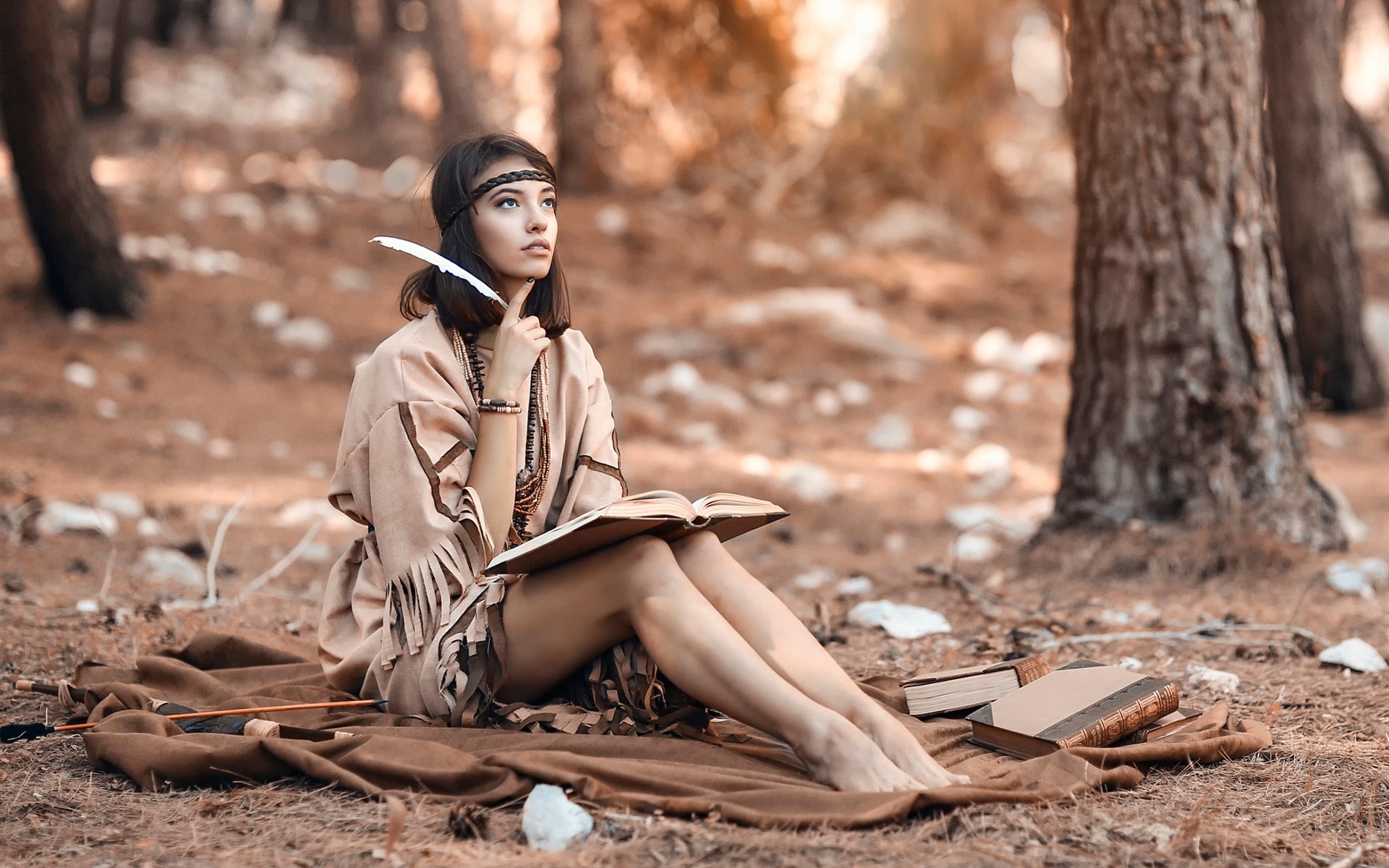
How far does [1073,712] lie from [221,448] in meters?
4.48

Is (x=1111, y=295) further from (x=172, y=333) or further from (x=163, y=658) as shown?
(x=172, y=333)

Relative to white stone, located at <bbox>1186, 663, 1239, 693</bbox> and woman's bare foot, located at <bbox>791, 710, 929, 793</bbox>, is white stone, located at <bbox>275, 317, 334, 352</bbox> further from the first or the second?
woman's bare foot, located at <bbox>791, 710, 929, 793</bbox>

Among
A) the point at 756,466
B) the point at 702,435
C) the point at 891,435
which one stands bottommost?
the point at 756,466

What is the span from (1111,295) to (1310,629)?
3.90ft

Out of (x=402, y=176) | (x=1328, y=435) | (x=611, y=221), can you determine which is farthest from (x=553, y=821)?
(x=402, y=176)

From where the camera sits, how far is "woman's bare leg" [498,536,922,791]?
2.28m

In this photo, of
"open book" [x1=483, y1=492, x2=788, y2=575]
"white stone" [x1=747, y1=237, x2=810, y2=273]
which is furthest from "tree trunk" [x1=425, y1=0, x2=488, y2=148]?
"open book" [x1=483, y1=492, x2=788, y2=575]

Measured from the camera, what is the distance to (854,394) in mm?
7109

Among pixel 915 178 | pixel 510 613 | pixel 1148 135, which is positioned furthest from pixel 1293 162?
pixel 510 613

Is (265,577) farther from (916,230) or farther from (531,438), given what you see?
(916,230)

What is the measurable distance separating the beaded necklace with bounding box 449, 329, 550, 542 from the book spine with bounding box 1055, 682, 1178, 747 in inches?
46.0

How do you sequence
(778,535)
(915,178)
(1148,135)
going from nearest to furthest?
(1148,135) < (778,535) < (915,178)

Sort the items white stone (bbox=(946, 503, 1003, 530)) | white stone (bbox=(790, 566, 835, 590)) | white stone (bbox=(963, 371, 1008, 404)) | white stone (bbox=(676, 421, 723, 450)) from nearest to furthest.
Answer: white stone (bbox=(790, 566, 835, 590)), white stone (bbox=(946, 503, 1003, 530)), white stone (bbox=(676, 421, 723, 450)), white stone (bbox=(963, 371, 1008, 404))

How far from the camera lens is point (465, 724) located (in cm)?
260
